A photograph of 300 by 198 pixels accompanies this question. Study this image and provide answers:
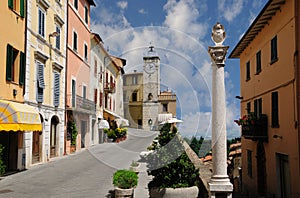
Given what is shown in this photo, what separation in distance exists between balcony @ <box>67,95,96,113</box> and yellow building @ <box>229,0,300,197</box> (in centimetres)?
1116

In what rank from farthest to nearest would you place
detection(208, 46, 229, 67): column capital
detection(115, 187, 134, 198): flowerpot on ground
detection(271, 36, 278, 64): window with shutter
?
1. detection(271, 36, 278, 64): window with shutter
2. detection(115, 187, 134, 198): flowerpot on ground
3. detection(208, 46, 229, 67): column capital

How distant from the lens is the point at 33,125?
12438 mm

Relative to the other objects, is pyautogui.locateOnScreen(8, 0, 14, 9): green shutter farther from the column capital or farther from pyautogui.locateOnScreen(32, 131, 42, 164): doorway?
the column capital

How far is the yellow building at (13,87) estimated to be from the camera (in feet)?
37.3

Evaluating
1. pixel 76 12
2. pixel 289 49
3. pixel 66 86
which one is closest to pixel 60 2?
pixel 76 12

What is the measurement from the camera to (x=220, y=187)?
7102mm

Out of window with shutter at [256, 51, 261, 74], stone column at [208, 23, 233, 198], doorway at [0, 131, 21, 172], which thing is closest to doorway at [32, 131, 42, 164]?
doorway at [0, 131, 21, 172]

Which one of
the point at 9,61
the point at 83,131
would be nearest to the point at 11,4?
the point at 9,61

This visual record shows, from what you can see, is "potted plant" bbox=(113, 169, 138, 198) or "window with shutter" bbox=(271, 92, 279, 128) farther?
"window with shutter" bbox=(271, 92, 279, 128)

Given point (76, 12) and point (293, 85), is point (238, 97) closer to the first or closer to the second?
point (293, 85)

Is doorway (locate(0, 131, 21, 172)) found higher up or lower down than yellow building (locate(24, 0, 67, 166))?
lower down

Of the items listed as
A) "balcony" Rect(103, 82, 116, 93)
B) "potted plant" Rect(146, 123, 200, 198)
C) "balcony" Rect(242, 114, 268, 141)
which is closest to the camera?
"potted plant" Rect(146, 123, 200, 198)

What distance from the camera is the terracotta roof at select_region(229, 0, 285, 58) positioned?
12.0 metres

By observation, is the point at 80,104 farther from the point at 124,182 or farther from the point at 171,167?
the point at 171,167
